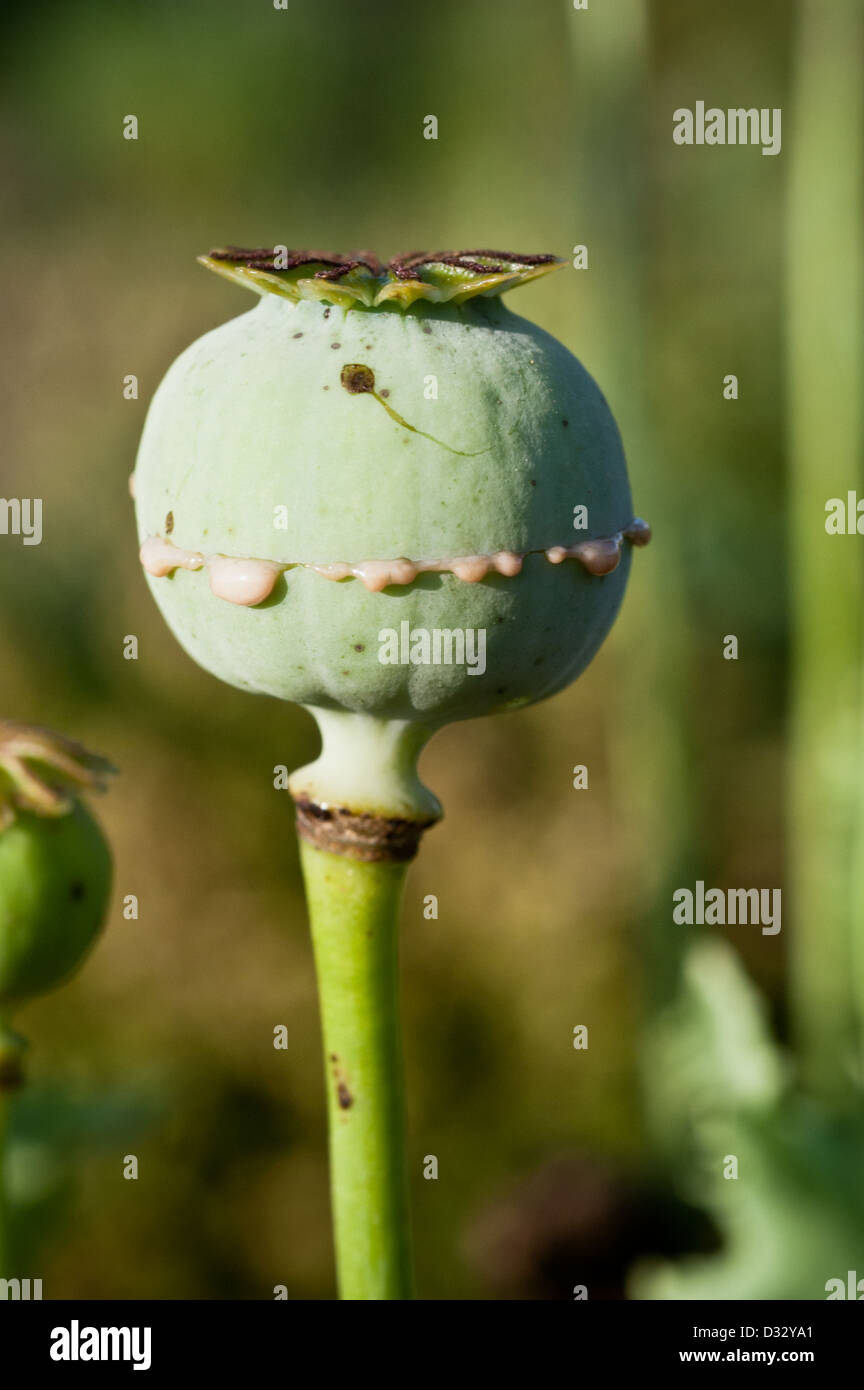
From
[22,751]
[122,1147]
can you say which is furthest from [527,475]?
[122,1147]

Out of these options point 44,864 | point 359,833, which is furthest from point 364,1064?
point 44,864

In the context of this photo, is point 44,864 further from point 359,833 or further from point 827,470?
point 827,470

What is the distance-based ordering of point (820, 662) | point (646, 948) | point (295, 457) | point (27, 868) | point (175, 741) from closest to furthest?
point (295, 457) < point (27, 868) < point (820, 662) < point (646, 948) < point (175, 741)

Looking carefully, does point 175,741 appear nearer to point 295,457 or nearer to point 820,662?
point 820,662

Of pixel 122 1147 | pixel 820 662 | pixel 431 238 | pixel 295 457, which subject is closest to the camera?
pixel 295 457

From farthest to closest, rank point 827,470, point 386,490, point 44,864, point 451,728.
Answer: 1. point 451,728
2. point 827,470
3. point 44,864
4. point 386,490

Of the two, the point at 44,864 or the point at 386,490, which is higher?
the point at 386,490

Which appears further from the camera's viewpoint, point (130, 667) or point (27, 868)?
point (130, 667)
